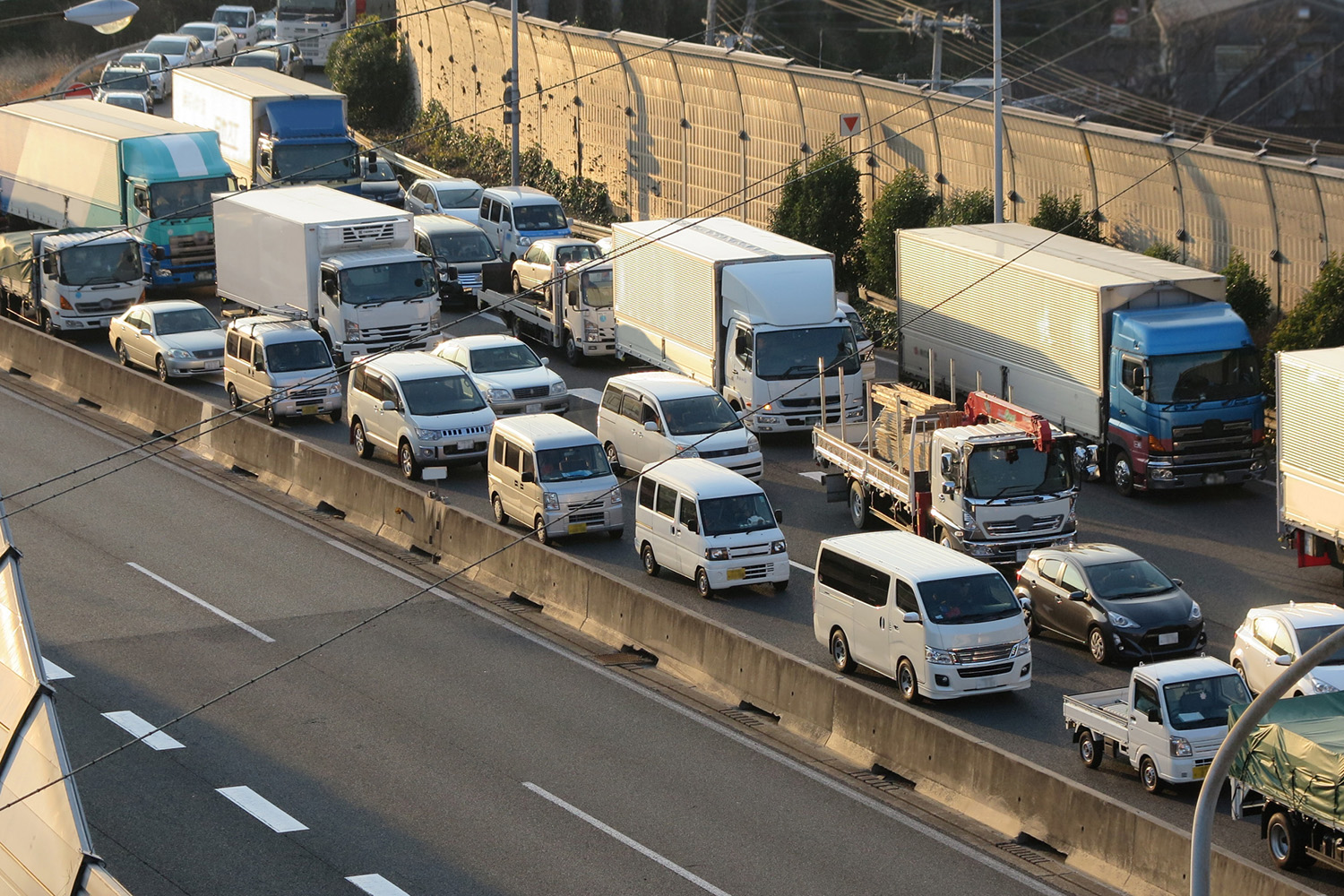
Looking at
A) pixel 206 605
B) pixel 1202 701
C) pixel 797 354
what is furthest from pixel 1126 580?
pixel 206 605

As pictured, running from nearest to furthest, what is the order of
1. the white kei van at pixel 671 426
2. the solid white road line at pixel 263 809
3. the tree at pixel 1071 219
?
the solid white road line at pixel 263 809 → the white kei van at pixel 671 426 → the tree at pixel 1071 219

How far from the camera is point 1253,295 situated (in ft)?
122

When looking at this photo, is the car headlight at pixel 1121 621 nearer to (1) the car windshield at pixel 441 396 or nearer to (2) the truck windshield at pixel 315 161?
(1) the car windshield at pixel 441 396

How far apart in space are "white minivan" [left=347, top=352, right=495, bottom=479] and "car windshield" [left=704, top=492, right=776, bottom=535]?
640cm

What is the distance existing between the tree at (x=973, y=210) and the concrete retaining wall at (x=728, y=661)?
17.0 metres

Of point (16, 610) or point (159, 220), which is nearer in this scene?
point (16, 610)

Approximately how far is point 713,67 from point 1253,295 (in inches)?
809

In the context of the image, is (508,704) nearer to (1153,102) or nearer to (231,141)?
(231,141)

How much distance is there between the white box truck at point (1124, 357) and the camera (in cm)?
3253

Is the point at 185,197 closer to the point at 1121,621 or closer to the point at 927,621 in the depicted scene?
the point at 927,621

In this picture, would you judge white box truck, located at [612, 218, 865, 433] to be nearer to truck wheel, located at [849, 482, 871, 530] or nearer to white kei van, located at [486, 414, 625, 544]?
truck wheel, located at [849, 482, 871, 530]

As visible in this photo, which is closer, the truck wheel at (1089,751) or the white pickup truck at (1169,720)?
the white pickup truck at (1169,720)

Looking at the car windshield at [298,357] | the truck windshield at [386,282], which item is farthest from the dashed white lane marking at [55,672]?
the truck windshield at [386,282]

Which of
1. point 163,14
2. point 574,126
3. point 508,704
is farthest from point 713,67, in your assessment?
point 163,14
